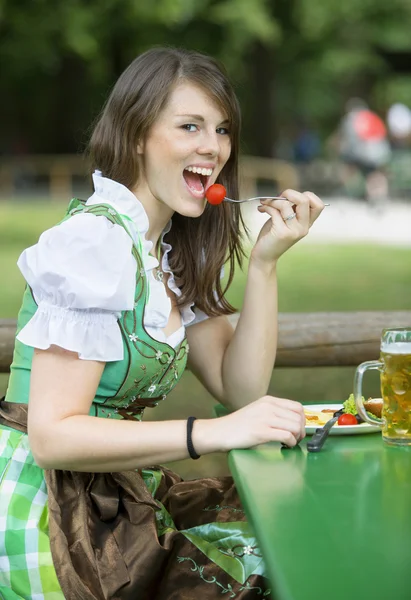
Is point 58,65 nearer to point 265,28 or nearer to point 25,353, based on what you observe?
point 265,28

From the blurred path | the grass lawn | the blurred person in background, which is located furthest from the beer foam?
the blurred person in background

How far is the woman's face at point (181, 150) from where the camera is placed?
209 cm

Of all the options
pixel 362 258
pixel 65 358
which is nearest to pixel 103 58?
pixel 362 258

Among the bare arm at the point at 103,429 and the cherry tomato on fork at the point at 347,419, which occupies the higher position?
the bare arm at the point at 103,429

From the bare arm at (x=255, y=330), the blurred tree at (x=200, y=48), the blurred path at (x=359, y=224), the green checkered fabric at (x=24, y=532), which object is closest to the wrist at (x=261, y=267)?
the bare arm at (x=255, y=330)

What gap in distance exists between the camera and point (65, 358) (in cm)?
178

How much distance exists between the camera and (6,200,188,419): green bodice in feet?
6.30

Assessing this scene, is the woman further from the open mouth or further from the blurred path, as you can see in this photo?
the blurred path

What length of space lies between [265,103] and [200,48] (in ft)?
8.52

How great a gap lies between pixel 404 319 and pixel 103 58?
23.2m

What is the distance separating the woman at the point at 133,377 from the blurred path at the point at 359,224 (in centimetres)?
995

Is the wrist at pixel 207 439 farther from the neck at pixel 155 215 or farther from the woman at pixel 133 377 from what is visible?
the neck at pixel 155 215

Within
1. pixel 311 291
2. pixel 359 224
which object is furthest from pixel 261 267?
pixel 359 224

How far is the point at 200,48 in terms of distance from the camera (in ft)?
72.5
